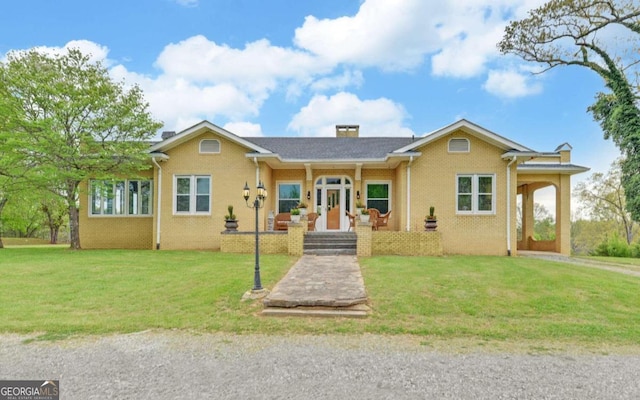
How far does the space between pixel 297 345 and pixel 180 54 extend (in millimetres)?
16671

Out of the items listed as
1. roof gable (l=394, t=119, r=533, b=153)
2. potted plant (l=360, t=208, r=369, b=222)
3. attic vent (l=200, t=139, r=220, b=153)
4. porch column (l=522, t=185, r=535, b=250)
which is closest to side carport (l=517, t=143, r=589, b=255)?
porch column (l=522, t=185, r=535, b=250)

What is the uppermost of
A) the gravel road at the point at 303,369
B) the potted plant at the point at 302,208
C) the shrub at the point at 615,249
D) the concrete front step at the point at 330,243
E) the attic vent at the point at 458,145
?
the attic vent at the point at 458,145

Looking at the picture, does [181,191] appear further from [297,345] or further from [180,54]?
[297,345]

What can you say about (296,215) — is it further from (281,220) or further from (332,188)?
(332,188)

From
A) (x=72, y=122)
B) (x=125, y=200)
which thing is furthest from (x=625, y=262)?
(x=72, y=122)

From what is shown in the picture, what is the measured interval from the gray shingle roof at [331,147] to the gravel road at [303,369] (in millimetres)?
9874

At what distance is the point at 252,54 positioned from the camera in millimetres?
17438

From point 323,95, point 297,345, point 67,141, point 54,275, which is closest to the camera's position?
point 297,345

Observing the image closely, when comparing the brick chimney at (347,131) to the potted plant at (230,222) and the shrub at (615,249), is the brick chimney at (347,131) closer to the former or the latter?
the potted plant at (230,222)

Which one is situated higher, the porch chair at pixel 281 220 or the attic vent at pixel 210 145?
the attic vent at pixel 210 145

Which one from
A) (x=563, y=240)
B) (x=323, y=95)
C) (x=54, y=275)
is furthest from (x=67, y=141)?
(x=563, y=240)

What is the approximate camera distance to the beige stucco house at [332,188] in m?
12.2

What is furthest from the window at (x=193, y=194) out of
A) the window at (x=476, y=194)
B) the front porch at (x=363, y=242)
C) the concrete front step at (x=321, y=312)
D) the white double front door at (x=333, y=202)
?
the window at (x=476, y=194)

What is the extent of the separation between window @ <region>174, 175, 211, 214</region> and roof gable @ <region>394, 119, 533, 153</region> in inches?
315
